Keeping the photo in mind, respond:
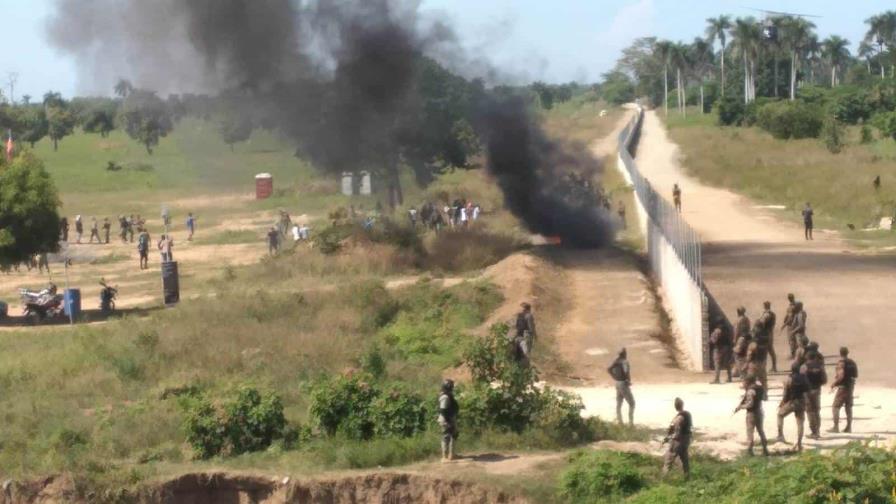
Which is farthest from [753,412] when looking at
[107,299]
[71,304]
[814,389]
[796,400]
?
[107,299]

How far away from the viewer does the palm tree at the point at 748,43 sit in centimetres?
12056

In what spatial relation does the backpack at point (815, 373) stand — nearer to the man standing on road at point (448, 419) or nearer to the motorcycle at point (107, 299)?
the man standing on road at point (448, 419)

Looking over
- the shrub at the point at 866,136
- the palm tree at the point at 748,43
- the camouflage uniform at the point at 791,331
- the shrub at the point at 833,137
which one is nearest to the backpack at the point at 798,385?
the camouflage uniform at the point at 791,331

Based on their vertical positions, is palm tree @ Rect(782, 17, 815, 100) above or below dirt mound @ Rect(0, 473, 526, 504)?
above

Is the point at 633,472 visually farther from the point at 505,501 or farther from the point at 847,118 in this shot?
the point at 847,118

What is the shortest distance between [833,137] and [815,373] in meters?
60.1

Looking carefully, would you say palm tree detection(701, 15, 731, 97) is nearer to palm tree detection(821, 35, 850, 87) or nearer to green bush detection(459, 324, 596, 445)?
palm tree detection(821, 35, 850, 87)

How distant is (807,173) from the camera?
61.2 meters

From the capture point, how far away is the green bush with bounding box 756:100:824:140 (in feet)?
293

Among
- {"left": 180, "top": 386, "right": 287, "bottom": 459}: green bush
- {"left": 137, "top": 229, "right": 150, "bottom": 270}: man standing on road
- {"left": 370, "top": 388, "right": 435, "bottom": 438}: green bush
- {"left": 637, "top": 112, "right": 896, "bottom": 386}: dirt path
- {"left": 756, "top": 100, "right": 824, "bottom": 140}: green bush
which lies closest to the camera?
{"left": 370, "top": 388, "right": 435, "bottom": 438}: green bush

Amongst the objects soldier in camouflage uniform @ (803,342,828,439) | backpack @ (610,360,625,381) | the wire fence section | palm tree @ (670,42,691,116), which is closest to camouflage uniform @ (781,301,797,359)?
the wire fence section

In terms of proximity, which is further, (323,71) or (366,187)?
(366,187)

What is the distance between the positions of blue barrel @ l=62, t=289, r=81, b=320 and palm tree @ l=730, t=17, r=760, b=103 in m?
91.3

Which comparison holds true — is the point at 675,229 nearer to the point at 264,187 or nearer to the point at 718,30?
the point at 264,187
